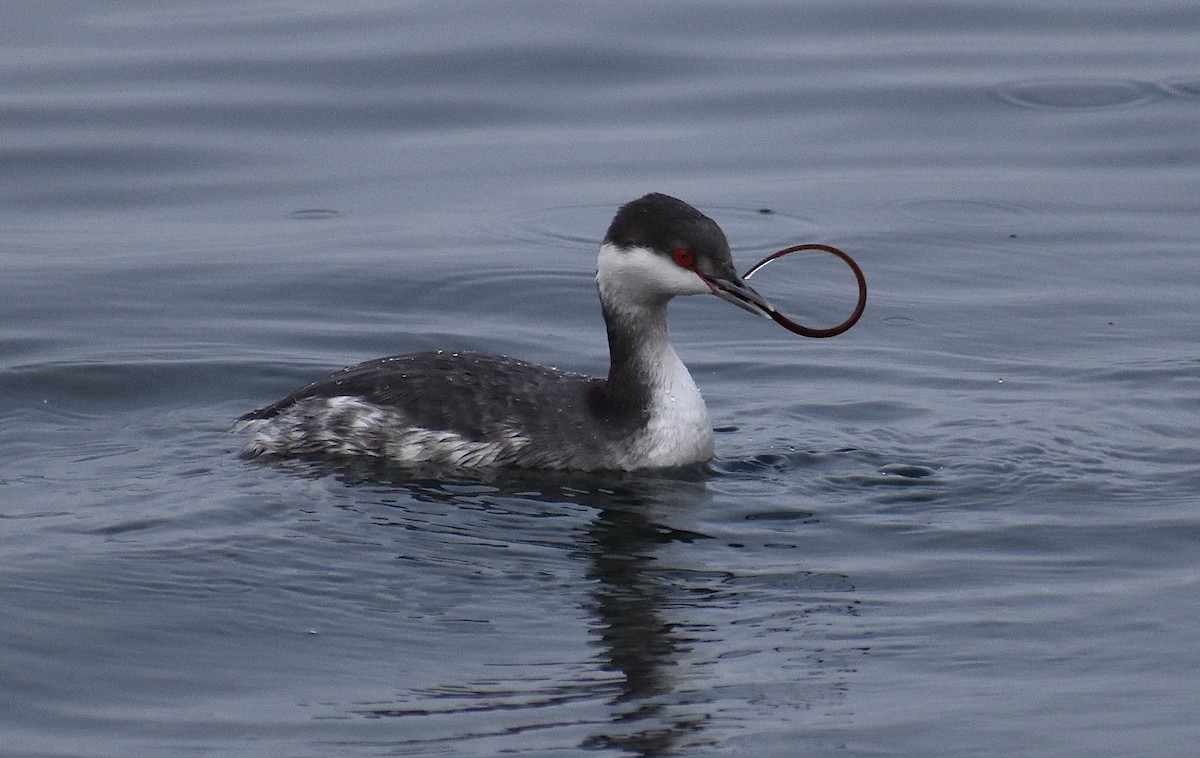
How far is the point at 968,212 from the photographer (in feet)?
50.3

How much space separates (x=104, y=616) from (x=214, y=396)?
3739 mm

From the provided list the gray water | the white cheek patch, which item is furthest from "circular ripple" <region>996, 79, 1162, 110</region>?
the white cheek patch

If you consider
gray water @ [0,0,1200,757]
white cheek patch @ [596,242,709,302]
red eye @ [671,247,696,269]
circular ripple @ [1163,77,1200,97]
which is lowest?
gray water @ [0,0,1200,757]

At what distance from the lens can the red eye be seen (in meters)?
9.91

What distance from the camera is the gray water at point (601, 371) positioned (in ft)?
24.0

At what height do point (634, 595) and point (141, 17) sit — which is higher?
point (141, 17)

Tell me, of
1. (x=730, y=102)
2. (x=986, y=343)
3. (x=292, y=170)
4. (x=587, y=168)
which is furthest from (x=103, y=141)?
(x=986, y=343)

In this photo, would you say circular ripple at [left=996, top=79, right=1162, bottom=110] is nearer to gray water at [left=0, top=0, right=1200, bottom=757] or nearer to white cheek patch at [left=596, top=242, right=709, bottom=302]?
gray water at [left=0, top=0, right=1200, bottom=757]

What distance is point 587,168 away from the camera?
53.4 ft

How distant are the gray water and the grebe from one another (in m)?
0.19

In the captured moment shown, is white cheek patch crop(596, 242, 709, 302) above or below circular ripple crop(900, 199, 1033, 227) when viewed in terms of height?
above

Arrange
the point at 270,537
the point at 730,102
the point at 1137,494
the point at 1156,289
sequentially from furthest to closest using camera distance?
the point at 730,102 → the point at 1156,289 → the point at 1137,494 → the point at 270,537

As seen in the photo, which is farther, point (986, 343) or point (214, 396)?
point (986, 343)

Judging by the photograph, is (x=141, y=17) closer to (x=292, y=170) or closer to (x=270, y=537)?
(x=292, y=170)
